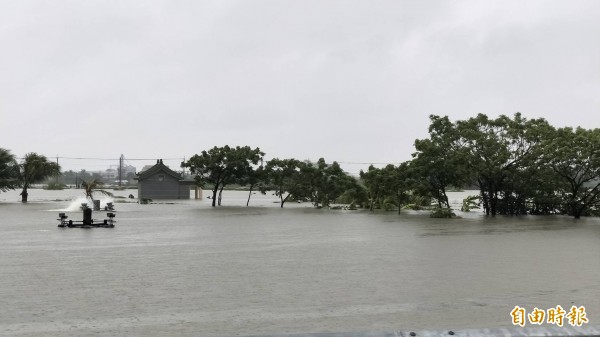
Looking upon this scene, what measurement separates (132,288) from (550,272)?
8.51 meters

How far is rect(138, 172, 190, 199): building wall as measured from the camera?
5631cm

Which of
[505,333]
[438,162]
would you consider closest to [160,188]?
[438,162]

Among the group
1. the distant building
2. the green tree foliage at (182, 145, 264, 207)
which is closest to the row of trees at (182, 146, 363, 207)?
the green tree foliage at (182, 145, 264, 207)

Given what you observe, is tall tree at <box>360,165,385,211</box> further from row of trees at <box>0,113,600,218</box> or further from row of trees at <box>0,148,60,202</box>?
row of trees at <box>0,148,60,202</box>

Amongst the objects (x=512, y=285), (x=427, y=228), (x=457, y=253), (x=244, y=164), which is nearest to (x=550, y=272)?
(x=512, y=285)

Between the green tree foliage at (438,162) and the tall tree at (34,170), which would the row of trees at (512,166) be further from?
the tall tree at (34,170)

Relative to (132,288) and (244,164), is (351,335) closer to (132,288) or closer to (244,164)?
(132,288)

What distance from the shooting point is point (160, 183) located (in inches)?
2250

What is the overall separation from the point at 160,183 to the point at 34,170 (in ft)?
38.6

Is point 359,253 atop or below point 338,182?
below

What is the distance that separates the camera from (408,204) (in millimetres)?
43594

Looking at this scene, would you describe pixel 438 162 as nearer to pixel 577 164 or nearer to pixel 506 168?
pixel 506 168

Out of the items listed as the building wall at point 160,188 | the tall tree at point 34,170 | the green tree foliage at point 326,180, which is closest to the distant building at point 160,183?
the building wall at point 160,188

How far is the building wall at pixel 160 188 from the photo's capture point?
5631 centimetres
